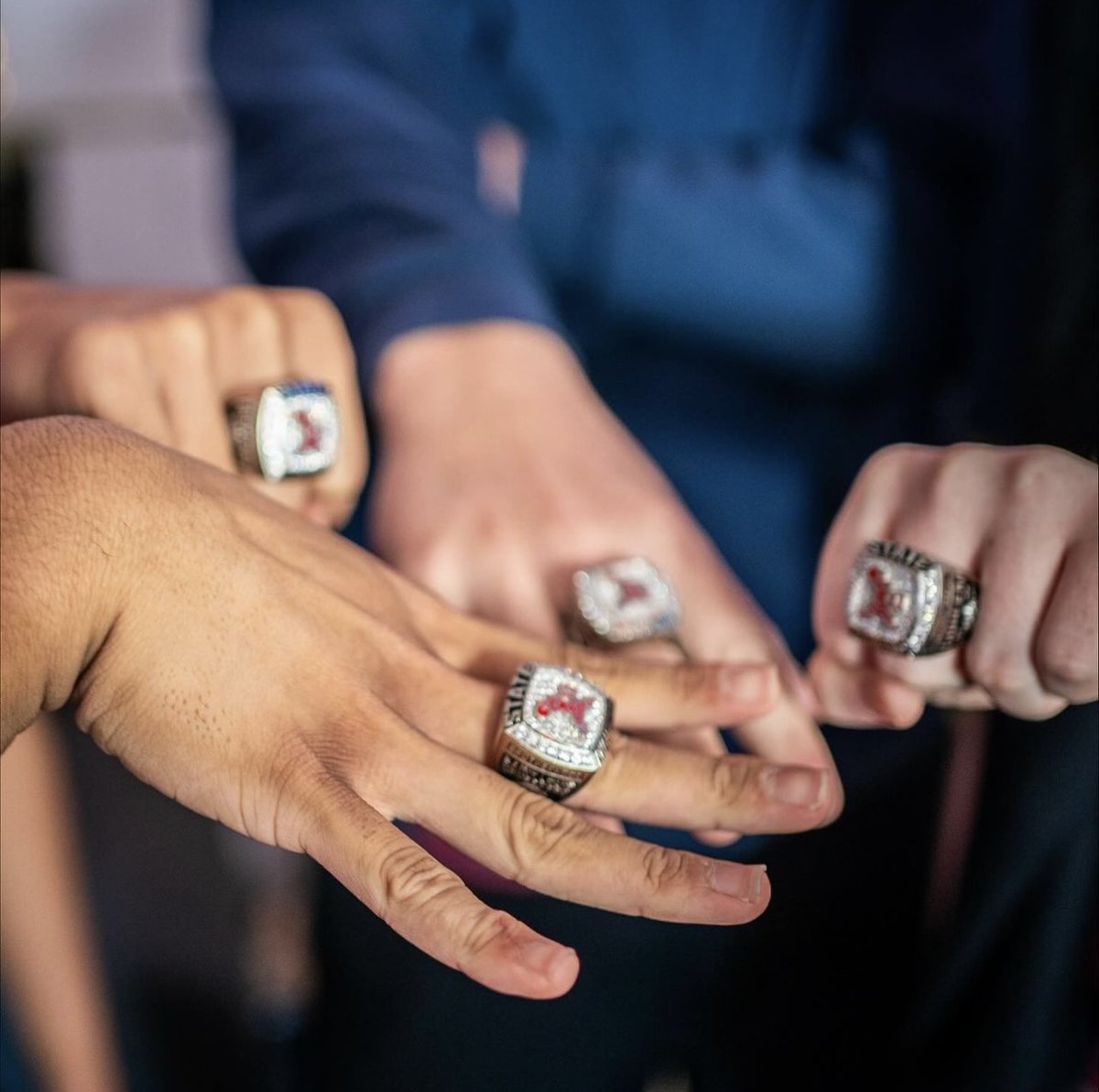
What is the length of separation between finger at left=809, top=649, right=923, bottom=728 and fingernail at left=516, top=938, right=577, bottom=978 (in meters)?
0.22

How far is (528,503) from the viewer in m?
0.56

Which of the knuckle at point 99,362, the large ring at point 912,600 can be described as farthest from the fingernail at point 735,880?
the knuckle at point 99,362

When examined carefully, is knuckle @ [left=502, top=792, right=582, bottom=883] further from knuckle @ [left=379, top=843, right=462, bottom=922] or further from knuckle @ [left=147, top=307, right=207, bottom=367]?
knuckle @ [left=147, top=307, right=207, bottom=367]

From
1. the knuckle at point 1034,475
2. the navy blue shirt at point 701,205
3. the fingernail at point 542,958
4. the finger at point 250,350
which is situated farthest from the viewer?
the navy blue shirt at point 701,205

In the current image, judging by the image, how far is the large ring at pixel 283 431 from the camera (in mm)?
521

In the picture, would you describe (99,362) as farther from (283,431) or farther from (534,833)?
(534,833)

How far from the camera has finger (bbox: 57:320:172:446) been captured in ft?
1.62

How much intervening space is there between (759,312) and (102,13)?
4.55 ft

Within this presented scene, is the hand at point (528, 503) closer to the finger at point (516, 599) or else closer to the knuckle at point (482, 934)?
the finger at point (516, 599)

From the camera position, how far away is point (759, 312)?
752mm

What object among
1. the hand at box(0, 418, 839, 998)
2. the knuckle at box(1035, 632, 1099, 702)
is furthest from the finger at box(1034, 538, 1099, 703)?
the hand at box(0, 418, 839, 998)

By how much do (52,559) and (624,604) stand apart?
0.83 ft

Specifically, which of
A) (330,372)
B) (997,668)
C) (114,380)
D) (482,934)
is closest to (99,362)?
(114,380)

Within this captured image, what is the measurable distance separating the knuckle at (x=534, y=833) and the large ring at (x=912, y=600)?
17 cm
